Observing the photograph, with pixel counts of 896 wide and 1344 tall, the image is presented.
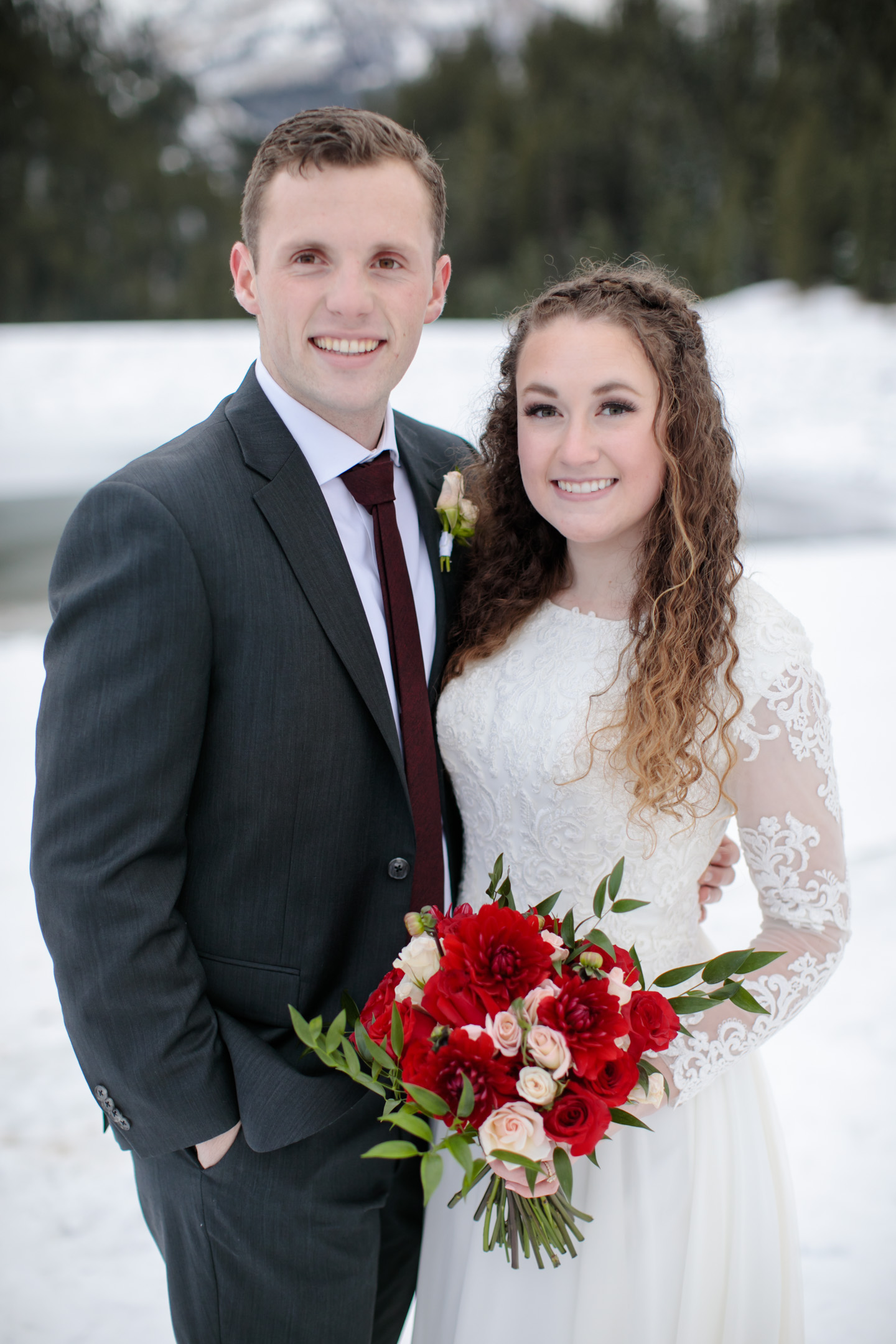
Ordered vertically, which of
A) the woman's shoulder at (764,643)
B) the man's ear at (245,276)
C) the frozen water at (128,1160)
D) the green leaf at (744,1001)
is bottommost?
the frozen water at (128,1160)

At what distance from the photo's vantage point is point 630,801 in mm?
1612

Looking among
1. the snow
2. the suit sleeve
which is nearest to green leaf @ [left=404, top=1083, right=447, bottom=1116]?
the suit sleeve

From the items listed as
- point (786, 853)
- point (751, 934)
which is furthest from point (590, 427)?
point (751, 934)

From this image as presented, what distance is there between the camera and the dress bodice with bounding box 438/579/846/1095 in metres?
1.50

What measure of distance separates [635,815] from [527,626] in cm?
46

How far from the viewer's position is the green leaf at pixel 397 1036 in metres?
1.13

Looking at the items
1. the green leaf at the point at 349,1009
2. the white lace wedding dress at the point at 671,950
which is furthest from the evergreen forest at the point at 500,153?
the green leaf at the point at 349,1009

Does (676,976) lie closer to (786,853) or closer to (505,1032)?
(505,1032)

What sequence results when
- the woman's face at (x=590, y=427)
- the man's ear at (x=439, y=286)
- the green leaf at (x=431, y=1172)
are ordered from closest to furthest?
the green leaf at (x=431, y=1172)
the woman's face at (x=590, y=427)
the man's ear at (x=439, y=286)

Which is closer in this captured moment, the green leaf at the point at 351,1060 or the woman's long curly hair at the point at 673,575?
the green leaf at the point at 351,1060

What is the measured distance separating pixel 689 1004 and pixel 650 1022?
0.08 m

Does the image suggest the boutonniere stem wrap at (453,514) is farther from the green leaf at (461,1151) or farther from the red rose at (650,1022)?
the green leaf at (461,1151)

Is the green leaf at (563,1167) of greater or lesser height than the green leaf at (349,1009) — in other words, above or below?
below

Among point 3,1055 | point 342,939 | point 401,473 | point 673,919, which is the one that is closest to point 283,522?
point 401,473
